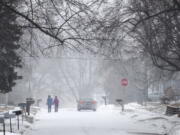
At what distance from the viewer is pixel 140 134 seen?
20562 millimetres

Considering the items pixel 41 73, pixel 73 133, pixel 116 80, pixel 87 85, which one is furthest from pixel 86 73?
pixel 73 133

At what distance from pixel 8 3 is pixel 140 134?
7907mm

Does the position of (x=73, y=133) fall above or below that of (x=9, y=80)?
below

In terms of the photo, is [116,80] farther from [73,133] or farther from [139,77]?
[73,133]

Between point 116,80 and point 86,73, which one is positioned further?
point 86,73

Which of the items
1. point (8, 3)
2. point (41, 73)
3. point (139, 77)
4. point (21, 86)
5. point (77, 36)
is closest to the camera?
point (8, 3)

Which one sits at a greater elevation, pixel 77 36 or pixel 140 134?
pixel 77 36

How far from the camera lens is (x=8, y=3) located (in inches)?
664

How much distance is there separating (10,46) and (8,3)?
5682 millimetres

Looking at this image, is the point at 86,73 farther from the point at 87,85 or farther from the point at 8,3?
the point at 8,3

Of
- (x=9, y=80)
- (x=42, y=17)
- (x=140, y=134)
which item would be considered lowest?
(x=140, y=134)

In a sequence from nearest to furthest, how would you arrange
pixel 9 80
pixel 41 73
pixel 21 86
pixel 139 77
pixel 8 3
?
pixel 8 3, pixel 9 80, pixel 139 77, pixel 21 86, pixel 41 73

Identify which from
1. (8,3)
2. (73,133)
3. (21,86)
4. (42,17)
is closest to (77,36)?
(42,17)

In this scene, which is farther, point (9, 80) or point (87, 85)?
point (87, 85)
